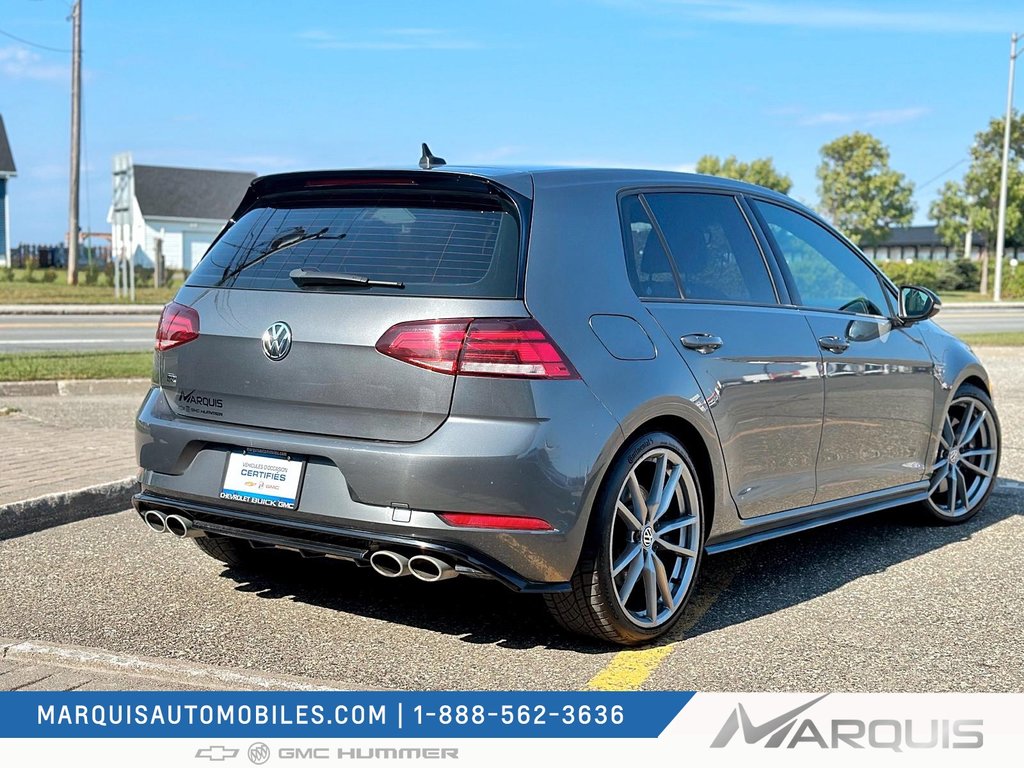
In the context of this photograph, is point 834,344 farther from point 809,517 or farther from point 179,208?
point 179,208

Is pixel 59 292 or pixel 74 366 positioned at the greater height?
pixel 59 292

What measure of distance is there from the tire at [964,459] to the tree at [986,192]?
52.3 meters

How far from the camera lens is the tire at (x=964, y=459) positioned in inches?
265

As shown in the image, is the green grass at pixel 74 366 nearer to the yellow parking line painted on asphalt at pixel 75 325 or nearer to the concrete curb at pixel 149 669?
the concrete curb at pixel 149 669

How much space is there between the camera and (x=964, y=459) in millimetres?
6930

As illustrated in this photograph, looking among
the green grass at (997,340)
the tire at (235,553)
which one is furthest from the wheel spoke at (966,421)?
the green grass at (997,340)

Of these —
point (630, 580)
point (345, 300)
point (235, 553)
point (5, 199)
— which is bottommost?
point (235, 553)

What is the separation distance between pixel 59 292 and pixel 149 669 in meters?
31.5

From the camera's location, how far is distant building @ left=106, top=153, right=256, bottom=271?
6109cm

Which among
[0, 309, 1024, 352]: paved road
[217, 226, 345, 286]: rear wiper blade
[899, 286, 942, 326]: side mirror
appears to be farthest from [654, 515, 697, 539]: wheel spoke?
[0, 309, 1024, 352]: paved road

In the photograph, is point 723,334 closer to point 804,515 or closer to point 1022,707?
point 804,515

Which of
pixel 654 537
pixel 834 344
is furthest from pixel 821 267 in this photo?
pixel 654 537

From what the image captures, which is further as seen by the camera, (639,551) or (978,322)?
(978,322)

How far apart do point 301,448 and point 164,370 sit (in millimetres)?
812
